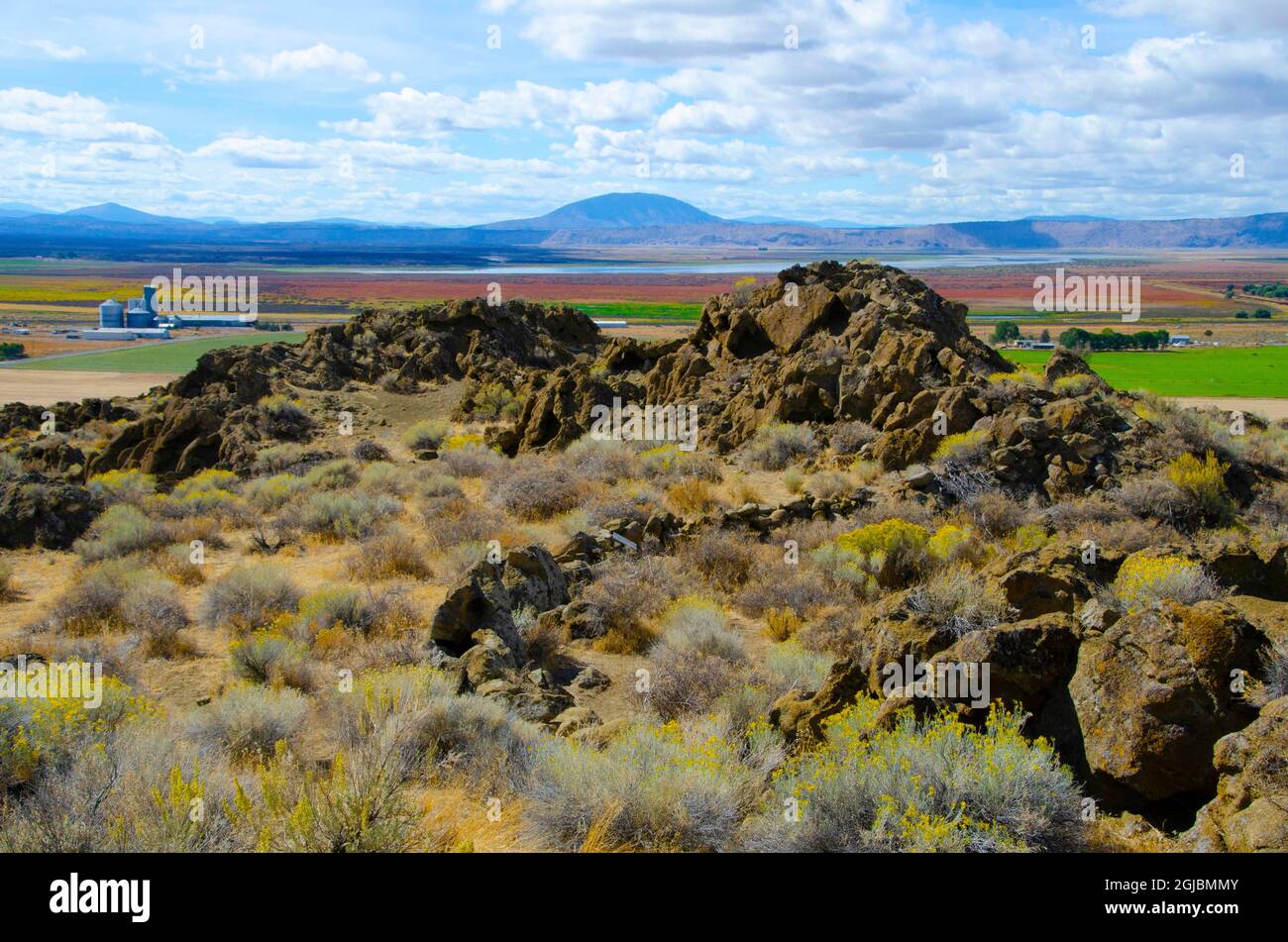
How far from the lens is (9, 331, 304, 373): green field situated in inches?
2312

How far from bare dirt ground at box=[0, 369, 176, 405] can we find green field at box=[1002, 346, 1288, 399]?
161 ft

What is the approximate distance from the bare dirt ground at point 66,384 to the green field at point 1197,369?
1935 inches

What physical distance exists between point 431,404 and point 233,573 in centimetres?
1622

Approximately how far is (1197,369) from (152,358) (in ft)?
228

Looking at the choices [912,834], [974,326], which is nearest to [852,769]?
[912,834]

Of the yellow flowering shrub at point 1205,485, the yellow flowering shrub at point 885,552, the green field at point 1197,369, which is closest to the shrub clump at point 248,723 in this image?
the yellow flowering shrub at point 885,552

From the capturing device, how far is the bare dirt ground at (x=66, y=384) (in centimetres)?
4534

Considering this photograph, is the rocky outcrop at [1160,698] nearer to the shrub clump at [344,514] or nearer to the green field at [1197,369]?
the shrub clump at [344,514]

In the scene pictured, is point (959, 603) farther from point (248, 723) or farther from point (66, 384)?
point (66, 384)

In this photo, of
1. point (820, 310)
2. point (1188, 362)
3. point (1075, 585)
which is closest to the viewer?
point (1075, 585)

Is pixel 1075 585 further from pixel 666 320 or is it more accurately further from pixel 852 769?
pixel 666 320

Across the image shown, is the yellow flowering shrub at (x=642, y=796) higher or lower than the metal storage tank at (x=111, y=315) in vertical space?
lower

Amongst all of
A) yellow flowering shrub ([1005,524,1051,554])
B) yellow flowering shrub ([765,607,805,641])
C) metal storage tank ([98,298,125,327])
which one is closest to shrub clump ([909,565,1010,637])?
yellow flowering shrub ([765,607,805,641])
